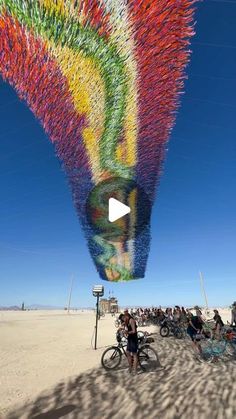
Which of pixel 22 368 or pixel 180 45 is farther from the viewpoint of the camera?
pixel 22 368

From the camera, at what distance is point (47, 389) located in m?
7.98

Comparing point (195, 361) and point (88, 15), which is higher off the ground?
point (88, 15)

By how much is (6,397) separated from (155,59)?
941cm

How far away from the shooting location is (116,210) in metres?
15.6

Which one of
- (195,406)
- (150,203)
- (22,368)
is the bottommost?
(195,406)

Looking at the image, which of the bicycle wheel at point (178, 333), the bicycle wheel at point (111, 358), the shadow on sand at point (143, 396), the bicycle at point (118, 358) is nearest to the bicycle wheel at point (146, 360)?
the bicycle at point (118, 358)

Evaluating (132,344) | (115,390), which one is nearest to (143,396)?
(115,390)

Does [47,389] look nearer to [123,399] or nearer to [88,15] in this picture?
[123,399]

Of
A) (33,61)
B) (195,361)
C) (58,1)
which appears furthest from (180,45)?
(195,361)

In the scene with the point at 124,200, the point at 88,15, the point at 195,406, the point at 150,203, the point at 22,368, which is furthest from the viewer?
the point at 124,200

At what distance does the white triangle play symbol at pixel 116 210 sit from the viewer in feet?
51.0
